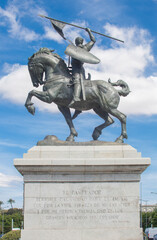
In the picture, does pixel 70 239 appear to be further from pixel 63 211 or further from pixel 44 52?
pixel 44 52

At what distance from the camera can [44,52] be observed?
14719 mm

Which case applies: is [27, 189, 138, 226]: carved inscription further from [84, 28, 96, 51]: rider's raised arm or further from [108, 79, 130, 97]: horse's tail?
[84, 28, 96, 51]: rider's raised arm

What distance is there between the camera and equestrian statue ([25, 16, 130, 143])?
14.0 m

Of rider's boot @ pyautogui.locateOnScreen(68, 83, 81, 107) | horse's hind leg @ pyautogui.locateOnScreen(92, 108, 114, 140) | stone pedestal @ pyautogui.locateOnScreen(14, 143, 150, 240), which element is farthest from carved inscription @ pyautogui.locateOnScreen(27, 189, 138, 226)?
rider's boot @ pyautogui.locateOnScreen(68, 83, 81, 107)

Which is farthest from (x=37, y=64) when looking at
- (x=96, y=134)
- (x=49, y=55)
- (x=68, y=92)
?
(x=96, y=134)

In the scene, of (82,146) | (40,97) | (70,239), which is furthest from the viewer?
(40,97)

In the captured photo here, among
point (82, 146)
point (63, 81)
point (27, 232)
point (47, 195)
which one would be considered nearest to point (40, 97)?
point (63, 81)

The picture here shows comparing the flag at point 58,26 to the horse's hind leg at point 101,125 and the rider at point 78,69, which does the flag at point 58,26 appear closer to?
the rider at point 78,69

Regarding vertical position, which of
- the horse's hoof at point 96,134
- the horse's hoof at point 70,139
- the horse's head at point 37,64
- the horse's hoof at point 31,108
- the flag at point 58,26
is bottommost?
the horse's hoof at point 70,139

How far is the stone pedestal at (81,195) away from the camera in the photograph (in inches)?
482

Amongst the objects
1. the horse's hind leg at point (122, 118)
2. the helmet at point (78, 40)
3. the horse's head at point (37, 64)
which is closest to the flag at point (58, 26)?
the helmet at point (78, 40)

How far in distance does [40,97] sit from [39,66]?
1388 millimetres

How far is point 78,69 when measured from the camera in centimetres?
1434

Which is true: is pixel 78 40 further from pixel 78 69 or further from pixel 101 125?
pixel 101 125
